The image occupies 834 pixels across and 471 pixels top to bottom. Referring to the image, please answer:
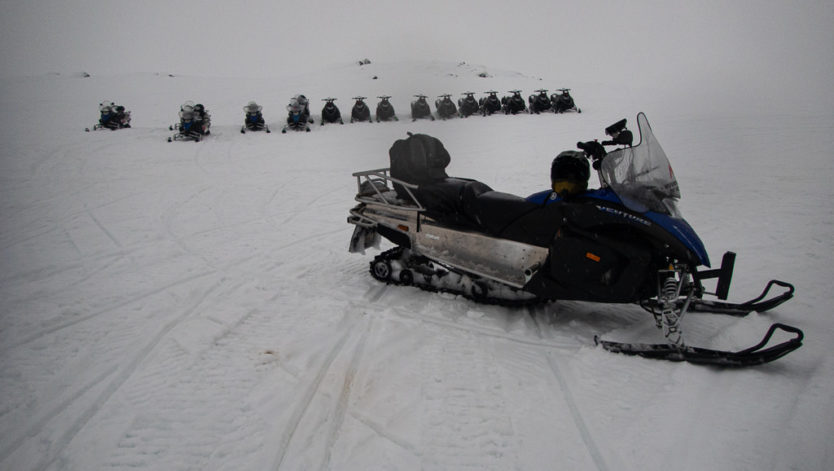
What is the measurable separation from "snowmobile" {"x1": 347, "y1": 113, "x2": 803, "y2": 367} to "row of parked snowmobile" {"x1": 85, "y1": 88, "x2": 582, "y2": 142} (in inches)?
383

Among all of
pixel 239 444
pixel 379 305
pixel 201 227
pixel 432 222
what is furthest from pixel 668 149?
pixel 239 444

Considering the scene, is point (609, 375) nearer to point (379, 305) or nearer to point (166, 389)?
point (379, 305)

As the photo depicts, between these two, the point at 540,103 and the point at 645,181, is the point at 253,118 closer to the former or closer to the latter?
the point at 540,103

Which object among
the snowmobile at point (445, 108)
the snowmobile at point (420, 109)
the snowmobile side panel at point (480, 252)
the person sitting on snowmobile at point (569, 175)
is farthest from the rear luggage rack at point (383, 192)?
the snowmobile at point (445, 108)

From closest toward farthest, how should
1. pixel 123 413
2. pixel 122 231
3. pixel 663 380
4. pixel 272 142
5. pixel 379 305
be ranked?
pixel 123 413 < pixel 663 380 < pixel 379 305 < pixel 122 231 < pixel 272 142

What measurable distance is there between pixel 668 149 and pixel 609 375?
743cm

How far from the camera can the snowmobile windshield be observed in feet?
8.04

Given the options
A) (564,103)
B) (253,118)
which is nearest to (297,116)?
(253,118)

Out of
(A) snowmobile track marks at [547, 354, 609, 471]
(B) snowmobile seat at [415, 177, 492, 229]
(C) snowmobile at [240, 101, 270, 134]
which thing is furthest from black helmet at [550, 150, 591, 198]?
(C) snowmobile at [240, 101, 270, 134]

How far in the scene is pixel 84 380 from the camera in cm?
231

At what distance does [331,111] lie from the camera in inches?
565

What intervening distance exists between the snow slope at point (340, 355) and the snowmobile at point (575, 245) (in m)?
0.15

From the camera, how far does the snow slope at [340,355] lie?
1812mm

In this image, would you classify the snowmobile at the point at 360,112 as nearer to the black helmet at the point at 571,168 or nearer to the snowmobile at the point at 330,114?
the snowmobile at the point at 330,114
